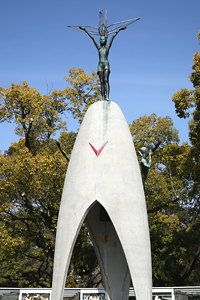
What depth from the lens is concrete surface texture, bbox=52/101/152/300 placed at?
331 inches

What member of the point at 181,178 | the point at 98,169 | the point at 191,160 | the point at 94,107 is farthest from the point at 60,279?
the point at 181,178

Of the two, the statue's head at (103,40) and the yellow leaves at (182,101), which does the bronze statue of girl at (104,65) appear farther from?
the yellow leaves at (182,101)

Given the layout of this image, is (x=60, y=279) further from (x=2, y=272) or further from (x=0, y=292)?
(x=2, y=272)

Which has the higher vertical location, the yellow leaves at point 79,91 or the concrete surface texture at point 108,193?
the yellow leaves at point 79,91

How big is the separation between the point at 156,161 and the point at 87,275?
8.43 m

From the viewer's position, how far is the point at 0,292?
1220 cm

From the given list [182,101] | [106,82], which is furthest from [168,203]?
[106,82]

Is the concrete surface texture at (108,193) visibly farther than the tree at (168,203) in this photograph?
No

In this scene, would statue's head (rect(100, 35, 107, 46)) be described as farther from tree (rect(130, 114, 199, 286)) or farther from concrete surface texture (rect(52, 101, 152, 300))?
tree (rect(130, 114, 199, 286))

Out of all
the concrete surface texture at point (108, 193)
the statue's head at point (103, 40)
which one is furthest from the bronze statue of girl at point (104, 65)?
the concrete surface texture at point (108, 193)

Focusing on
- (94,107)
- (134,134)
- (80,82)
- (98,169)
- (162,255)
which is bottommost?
(162,255)

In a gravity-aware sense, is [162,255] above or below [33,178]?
below

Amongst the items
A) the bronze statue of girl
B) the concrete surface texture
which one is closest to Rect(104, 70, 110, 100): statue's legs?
the bronze statue of girl

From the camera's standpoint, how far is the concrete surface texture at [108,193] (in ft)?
27.6
